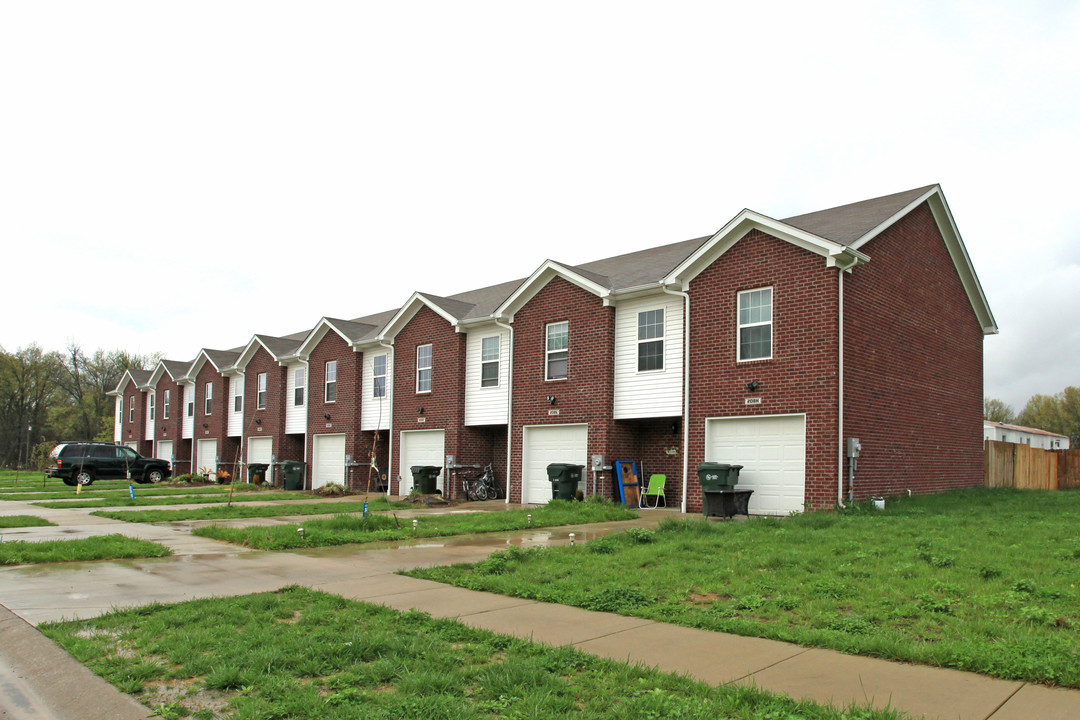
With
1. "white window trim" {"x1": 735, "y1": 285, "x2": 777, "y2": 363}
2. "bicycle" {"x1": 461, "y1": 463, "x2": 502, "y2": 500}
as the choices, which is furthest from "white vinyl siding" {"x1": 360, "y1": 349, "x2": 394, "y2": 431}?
"white window trim" {"x1": 735, "y1": 285, "x2": 777, "y2": 363}

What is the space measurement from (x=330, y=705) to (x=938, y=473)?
759 inches

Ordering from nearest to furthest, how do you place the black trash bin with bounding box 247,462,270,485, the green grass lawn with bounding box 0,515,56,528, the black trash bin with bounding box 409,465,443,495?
1. the green grass lawn with bounding box 0,515,56,528
2. the black trash bin with bounding box 409,465,443,495
3. the black trash bin with bounding box 247,462,270,485

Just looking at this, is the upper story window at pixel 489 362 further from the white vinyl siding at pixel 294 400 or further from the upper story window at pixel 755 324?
the white vinyl siding at pixel 294 400

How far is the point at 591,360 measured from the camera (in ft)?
67.9

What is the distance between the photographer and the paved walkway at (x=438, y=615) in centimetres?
481

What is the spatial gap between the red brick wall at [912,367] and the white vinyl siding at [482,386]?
10.3 meters

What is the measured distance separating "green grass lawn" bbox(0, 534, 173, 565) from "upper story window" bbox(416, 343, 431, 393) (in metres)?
14.5

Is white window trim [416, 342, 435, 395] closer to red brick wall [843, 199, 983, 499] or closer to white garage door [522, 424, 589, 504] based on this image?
white garage door [522, 424, 589, 504]

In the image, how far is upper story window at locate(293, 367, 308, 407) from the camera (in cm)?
3353

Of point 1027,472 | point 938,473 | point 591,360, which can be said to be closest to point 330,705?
point 591,360

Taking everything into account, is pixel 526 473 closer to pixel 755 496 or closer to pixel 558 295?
pixel 558 295

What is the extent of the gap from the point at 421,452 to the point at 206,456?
20614mm

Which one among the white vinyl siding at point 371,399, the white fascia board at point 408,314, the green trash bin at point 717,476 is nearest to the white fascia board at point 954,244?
the green trash bin at point 717,476

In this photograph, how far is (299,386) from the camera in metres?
33.8
